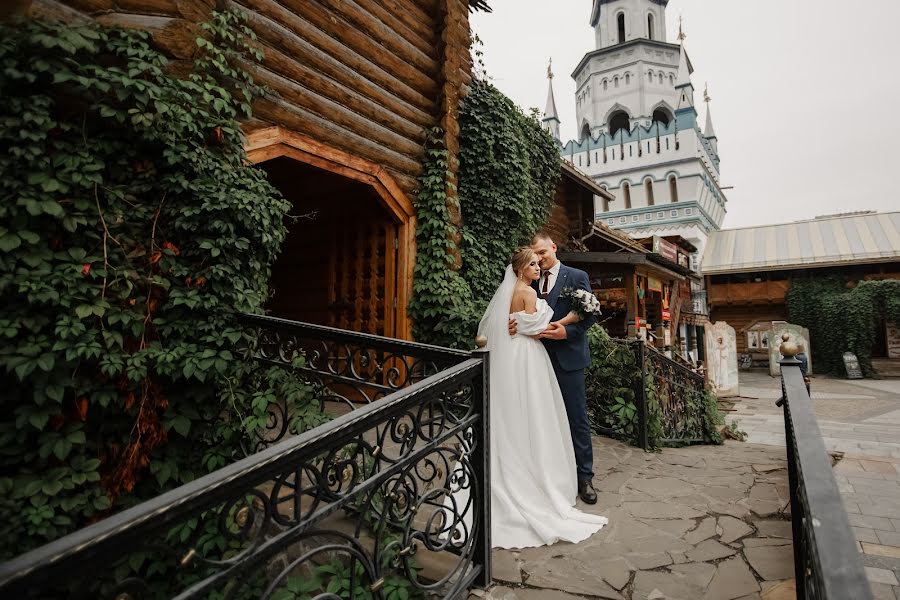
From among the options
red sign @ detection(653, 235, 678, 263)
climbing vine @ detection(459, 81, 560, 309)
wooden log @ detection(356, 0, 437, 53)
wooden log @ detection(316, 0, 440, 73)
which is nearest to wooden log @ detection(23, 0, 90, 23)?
wooden log @ detection(316, 0, 440, 73)

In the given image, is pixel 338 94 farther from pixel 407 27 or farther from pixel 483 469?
pixel 483 469

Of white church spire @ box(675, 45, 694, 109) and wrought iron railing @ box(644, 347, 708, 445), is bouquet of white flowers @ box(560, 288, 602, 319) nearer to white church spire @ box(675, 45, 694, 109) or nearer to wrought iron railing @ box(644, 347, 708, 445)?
wrought iron railing @ box(644, 347, 708, 445)

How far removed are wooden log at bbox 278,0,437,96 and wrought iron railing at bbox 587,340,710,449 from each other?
453 centimetres

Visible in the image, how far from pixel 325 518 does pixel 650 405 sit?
14.0ft

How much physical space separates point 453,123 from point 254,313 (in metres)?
4.36

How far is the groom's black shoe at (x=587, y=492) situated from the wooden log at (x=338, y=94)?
4.58 meters

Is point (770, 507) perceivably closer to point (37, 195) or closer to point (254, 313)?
point (254, 313)

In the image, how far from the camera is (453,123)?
21.6 ft

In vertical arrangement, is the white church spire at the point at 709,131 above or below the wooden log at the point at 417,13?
above

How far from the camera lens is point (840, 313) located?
67.5 feet

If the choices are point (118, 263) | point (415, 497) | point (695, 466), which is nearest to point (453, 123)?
point (118, 263)

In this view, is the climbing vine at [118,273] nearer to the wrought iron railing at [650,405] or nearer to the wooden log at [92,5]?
the wooden log at [92,5]

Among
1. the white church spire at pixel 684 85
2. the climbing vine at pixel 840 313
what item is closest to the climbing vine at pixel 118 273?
the climbing vine at pixel 840 313

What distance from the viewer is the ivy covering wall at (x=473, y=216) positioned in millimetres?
5996
